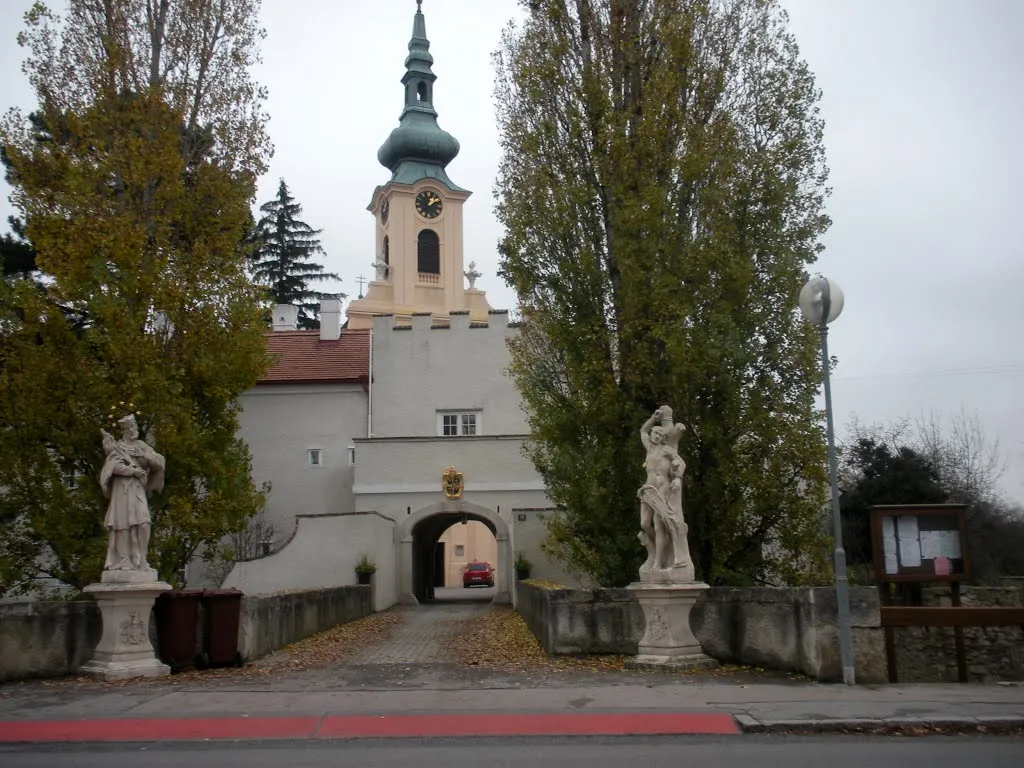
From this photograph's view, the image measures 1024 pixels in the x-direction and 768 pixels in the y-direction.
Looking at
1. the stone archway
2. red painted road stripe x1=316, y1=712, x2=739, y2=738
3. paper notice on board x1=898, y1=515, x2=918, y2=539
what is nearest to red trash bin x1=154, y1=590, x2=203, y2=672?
red painted road stripe x1=316, y1=712, x2=739, y2=738

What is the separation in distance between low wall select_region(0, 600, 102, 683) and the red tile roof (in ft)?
67.6

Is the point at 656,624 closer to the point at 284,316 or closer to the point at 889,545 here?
the point at 889,545

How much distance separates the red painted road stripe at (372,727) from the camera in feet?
27.8

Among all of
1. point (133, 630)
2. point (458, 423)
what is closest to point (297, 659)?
point (133, 630)

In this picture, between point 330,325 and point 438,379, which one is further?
point 330,325

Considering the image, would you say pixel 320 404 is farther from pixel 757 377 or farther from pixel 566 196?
pixel 757 377

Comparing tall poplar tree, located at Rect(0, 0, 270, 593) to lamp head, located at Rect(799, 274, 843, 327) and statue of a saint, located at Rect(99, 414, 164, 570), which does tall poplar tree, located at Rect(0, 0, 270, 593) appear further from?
lamp head, located at Rect(799, 274, 843, 327)

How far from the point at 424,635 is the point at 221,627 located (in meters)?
7.27

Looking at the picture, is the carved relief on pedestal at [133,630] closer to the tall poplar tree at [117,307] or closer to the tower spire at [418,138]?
the tall poplar tree at [117,307]

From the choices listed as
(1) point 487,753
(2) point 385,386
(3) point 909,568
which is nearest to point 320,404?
(2) point 385,386

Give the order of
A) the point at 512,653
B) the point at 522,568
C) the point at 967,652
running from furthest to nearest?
the point at 522,568 → the point at 967,652 → the point at 512,653

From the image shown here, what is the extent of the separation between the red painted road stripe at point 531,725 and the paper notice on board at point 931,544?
23.3ft

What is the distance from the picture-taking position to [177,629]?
42.9ft

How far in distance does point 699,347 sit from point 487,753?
30.7 feet
